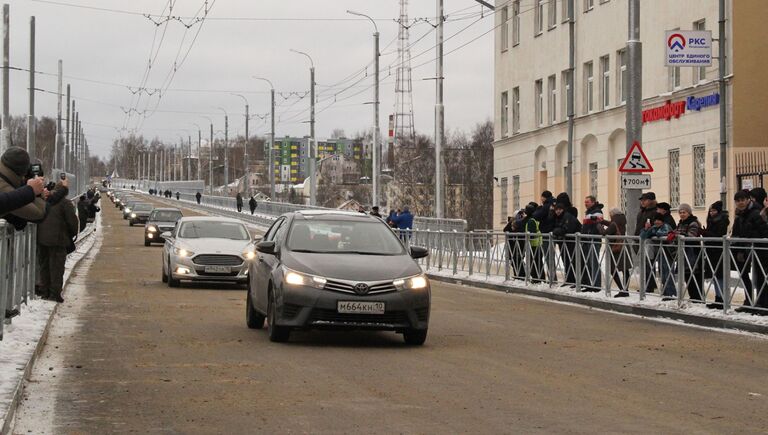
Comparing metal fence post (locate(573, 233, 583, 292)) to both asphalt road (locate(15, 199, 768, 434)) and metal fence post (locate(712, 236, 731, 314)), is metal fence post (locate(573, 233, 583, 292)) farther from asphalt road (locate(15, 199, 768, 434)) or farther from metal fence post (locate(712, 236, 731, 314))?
metal fence post (locate(712, 236, 731, 314))

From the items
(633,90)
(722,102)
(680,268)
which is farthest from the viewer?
(722,102)

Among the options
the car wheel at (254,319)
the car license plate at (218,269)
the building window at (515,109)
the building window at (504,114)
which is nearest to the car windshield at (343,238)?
the car wheel at (254,319)

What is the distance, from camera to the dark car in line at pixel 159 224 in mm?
49219

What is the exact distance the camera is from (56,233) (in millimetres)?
18781

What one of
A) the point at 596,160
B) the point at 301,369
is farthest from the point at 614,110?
the point at 301,369

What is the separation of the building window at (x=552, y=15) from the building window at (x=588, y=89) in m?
3.42

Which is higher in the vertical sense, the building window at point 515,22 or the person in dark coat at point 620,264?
the building window at point 515,22

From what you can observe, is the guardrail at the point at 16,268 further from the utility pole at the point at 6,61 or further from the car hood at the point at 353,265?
the utility pole at the point at 6,61

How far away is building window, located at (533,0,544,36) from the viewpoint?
5259 cm

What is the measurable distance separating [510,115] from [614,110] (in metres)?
13.2

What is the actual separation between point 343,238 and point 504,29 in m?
44.3

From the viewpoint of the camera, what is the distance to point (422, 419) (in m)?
8.98

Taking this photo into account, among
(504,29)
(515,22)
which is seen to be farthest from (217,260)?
(504,29)

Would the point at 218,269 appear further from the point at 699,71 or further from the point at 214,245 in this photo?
the point at 699,71
